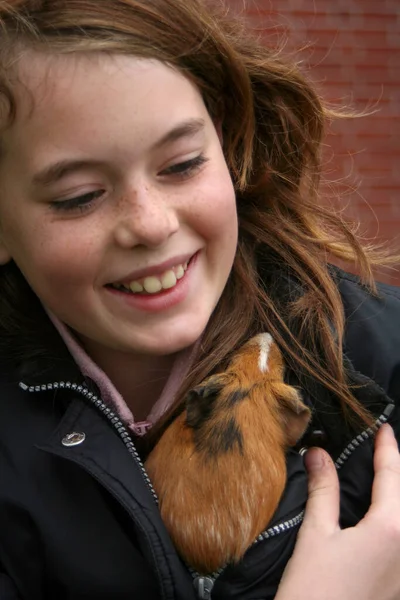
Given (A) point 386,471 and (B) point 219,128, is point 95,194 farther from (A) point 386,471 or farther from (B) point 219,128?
(A) point 386,471

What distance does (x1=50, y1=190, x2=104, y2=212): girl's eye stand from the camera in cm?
169

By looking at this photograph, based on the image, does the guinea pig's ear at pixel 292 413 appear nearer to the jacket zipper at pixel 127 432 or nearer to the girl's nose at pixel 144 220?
the jacket zipper at pixel 127 432

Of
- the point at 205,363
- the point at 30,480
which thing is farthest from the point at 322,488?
the point at 30,480

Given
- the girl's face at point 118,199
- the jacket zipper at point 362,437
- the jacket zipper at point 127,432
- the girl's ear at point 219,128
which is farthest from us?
the girl's ear at point 219,128

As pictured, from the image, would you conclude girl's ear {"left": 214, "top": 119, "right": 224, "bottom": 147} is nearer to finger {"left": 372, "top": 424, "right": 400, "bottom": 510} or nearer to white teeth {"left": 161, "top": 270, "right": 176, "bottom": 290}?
white teeth {"left": 161, "top": 270, "right": 176, "bottom": 290}

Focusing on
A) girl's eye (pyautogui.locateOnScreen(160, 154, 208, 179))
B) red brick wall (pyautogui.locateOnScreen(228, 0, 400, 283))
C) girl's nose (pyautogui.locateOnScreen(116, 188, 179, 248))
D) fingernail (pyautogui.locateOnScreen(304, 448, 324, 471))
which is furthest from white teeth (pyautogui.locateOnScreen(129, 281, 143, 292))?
red brick wall (pyautogui.locateOnScreen(228, 0, 400, 283))

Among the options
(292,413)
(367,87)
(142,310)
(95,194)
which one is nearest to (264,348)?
(292,413)

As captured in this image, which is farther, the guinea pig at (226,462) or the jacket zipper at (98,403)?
the jacket zipper at (98,403)

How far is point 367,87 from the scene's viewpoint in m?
5.00

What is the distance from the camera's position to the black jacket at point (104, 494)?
5.54 feet

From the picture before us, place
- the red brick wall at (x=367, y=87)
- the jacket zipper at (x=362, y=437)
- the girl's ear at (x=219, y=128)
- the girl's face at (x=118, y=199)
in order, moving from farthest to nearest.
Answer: the red brick wall at (x=367, y=87) < the girl's ear at (x=219, y=128) < the jacket zipper at (x=362, y=437) < the girl's face at (x=118, y=199)

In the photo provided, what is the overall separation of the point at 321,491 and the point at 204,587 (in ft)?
1.03

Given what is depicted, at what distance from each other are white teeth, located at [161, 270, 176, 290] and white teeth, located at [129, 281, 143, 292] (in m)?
0.05

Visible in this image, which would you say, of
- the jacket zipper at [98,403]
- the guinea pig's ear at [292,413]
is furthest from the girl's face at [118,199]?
the guinea pig's ear at [292,413]
